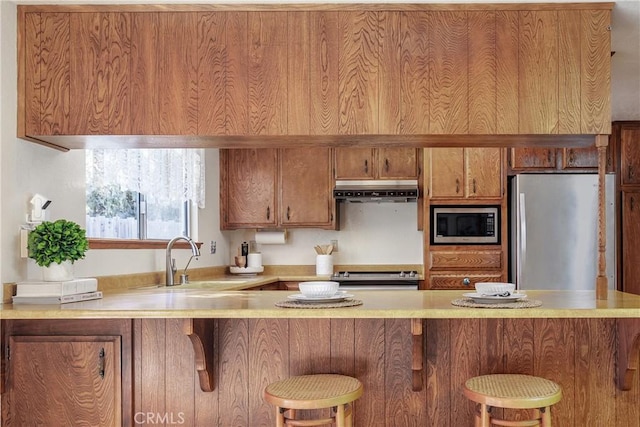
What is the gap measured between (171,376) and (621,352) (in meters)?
1.91

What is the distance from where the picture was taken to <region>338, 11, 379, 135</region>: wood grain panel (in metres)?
2.60

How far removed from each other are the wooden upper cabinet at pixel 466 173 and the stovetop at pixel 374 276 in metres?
0.68

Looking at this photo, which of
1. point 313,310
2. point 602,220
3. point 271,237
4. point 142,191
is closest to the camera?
point 313,310

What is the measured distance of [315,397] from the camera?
2.01 m

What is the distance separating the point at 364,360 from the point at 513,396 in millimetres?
668

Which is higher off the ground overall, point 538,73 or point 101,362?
point 538,73

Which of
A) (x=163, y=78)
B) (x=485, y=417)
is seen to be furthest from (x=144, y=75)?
(x=485, y=417)

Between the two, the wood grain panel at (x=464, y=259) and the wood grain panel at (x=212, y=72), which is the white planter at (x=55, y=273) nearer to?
the wood grain panel at (x=212, y=72)

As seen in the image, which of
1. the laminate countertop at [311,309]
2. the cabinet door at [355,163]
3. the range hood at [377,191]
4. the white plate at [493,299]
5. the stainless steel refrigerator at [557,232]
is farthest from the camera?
the cabinet door at [355,163]

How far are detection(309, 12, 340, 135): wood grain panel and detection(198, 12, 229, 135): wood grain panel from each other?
0.38 m

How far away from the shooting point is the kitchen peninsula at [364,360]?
96.0 inches

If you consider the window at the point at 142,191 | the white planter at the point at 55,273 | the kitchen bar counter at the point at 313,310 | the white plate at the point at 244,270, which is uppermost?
the window at the point at 142,191

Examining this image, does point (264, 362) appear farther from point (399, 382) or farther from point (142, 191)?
point (142, 191)

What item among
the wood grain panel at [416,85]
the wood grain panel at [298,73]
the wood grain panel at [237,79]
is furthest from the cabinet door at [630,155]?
the wood grain panel at [237,79]
